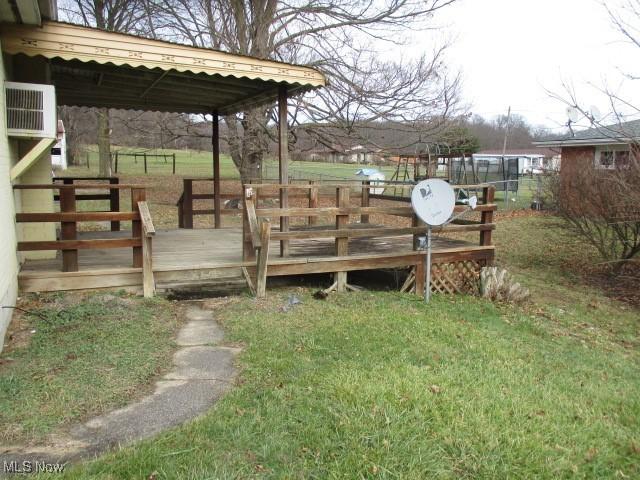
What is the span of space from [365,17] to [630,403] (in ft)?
45.0

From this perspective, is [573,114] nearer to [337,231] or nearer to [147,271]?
[337,231]

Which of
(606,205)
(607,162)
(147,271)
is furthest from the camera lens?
(607,162)

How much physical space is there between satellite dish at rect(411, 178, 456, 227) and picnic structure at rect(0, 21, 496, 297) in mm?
563

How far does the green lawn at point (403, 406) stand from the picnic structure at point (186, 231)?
106 cm

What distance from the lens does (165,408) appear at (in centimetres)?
351

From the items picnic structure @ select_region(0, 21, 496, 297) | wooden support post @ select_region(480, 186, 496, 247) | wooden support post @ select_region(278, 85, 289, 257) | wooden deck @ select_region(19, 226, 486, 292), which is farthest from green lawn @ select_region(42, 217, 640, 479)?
wooden support post @ select_region(480, 186, 496, 247)

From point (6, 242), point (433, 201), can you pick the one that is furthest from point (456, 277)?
point (6, 242)

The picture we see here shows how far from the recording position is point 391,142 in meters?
15.4

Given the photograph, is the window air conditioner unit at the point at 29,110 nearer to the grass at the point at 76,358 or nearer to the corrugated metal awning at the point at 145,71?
the corrugated metal awning at the point at 145,71

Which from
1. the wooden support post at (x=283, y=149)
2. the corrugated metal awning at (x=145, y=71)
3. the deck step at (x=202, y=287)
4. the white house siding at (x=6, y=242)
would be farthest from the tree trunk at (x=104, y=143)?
the white house siding at (x=6, y=242)

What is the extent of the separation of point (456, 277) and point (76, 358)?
578 centimetres

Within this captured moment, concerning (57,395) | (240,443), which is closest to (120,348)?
(57,395)

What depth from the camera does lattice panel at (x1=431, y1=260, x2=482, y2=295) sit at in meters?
8.11

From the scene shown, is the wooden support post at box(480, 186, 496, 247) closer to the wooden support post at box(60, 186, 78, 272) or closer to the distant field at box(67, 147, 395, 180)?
the wooden support post at box(60, 186, 78, 272)
